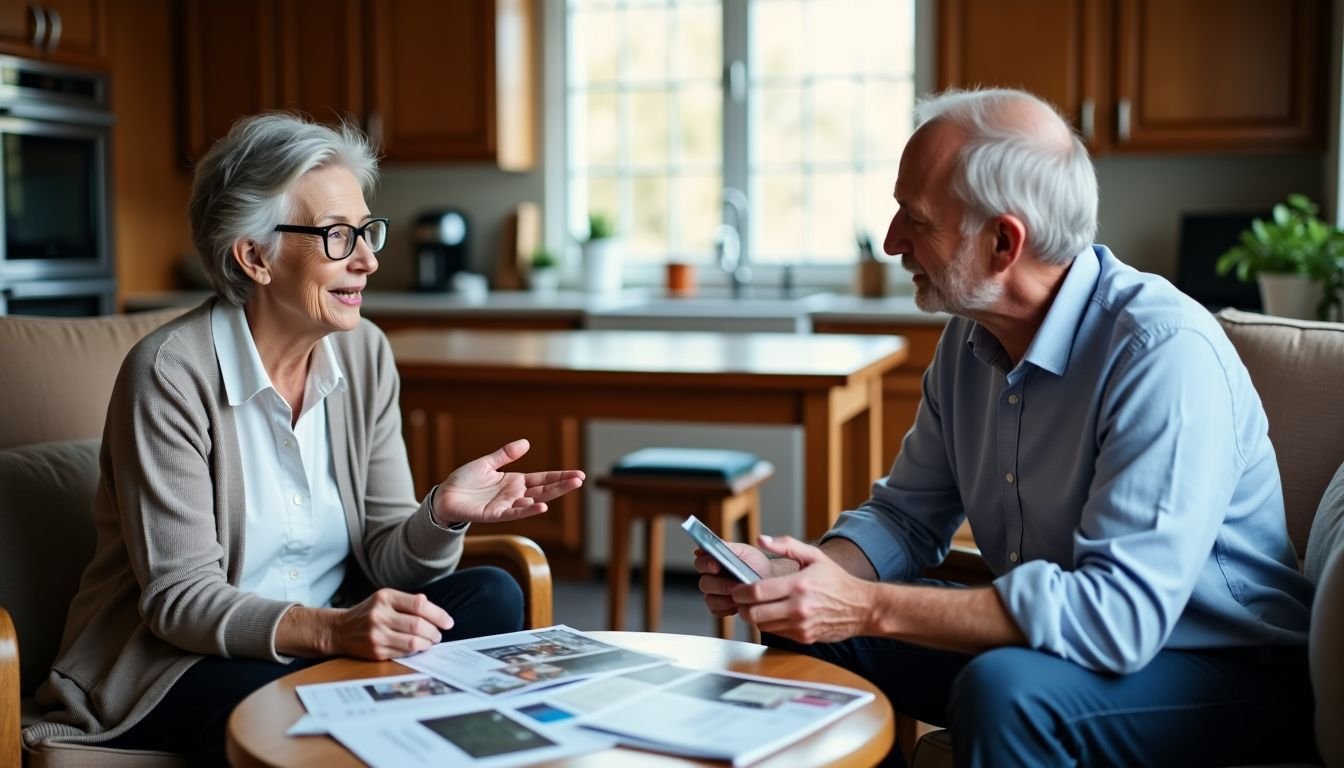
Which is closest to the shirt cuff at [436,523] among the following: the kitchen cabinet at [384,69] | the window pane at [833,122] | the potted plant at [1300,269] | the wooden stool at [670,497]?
the wooden stool at [670,497]

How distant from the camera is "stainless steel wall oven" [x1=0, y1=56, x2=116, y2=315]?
453 centimetres

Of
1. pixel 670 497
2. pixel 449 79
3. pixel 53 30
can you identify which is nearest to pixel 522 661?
pixel 670 497

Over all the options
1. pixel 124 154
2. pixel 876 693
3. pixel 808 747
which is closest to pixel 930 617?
pixel 876 693

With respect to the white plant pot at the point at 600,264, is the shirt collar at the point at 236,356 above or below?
below

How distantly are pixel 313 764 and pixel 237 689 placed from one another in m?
0.45

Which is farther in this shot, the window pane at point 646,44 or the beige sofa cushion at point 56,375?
the window pane at point 646,44

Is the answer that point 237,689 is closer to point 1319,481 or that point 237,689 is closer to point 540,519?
point 1319,481

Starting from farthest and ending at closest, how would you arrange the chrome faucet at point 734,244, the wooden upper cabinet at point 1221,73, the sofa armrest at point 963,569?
1. the chrome faucet at point 734,244
2. the wooden upper cabinet at point 1221,73
3. the sofa armrest at point 963,569

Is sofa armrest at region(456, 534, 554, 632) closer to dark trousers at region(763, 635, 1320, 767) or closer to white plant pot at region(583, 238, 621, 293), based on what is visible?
dark trousers at region(763, 635, 1320, 767)

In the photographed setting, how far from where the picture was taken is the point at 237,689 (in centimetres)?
172

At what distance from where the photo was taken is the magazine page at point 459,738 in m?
1.30

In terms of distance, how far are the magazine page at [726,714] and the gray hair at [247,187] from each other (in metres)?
0.86

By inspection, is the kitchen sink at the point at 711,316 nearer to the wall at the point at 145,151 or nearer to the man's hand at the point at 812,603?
the wall at the point at 145,151

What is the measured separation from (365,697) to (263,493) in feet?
1.78
